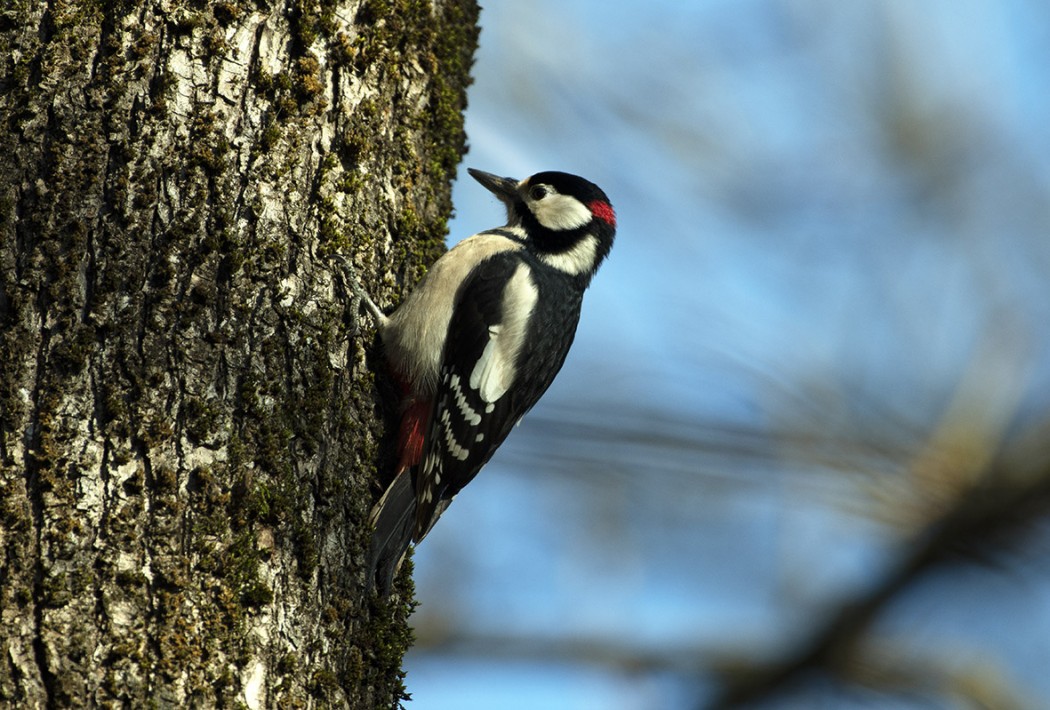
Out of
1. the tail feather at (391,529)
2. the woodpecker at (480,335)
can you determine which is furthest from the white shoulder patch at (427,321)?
the tail feather at (391,529)

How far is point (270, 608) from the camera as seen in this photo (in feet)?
7.93

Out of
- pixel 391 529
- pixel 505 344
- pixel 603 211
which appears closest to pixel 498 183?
pixel 603 211

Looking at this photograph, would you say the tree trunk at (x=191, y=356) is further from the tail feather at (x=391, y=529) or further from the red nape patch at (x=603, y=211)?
the red nape patch at (x=603, y=211)

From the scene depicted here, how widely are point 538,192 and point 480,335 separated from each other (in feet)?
2.98

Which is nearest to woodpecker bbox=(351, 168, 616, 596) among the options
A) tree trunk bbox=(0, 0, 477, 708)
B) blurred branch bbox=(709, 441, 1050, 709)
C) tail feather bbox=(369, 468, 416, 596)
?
tail feather bbox=(369, 468, 416, 596)

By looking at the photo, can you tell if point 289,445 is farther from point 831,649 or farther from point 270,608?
point 831,649

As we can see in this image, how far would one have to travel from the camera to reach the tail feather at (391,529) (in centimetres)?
281

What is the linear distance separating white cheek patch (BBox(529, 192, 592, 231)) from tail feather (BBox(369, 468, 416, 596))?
1.60 meters

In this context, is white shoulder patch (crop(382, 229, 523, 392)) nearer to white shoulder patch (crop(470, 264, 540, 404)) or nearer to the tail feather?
white shoulder patch (crop(470, 264, 540, 404))

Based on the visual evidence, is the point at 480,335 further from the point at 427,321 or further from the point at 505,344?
the point at 427,321

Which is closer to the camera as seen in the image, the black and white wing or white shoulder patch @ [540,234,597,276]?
the black and white wing

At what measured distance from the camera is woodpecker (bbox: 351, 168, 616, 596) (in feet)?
10.4

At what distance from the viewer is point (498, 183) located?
450 cm

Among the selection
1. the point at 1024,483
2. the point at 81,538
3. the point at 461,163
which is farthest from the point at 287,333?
the point at 1024,483
